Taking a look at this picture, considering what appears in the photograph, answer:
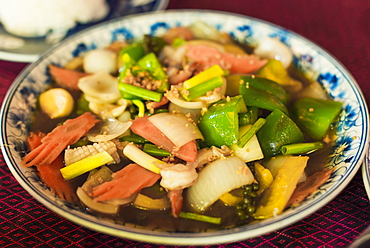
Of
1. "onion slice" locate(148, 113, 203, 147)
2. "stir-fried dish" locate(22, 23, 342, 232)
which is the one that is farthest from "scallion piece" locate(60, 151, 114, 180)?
"onion slice" locate(148, 113, 203, 147)

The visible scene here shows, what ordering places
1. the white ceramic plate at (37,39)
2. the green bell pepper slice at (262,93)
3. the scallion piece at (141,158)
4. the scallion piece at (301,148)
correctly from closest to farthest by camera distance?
the scallion piece at (141,158) → the scallion piece at (301,148) → the green bell pepper slice at (262,93) → the white ceramic plate at (37,39)

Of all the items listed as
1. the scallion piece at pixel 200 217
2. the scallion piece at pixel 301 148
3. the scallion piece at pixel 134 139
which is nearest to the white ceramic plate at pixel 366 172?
the scallion piece at pixel 301 148

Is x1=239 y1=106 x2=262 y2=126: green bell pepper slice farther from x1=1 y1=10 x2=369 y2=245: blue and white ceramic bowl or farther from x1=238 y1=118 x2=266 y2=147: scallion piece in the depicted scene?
x1=1 y1=10 x2=369 y2=245: blue and white ceramic bowl

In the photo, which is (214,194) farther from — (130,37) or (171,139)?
(130,37)

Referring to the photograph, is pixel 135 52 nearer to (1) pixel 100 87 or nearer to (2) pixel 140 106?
(1) pixel 100 87

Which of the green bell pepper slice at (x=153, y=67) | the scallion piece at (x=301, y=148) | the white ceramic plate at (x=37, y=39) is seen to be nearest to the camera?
the scallion piece at (x=301, y=148)

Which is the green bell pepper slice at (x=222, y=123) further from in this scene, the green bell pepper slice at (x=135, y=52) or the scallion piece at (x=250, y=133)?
the green bell pepper slice at (x=135, y=52)

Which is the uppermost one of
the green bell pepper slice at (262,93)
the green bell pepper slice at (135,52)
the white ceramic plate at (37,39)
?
the white ceramic plate at (37,39)

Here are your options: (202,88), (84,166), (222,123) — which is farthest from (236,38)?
(84,166)
